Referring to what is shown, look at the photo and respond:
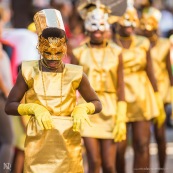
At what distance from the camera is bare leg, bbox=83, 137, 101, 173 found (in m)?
11.9

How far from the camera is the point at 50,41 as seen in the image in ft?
31.3

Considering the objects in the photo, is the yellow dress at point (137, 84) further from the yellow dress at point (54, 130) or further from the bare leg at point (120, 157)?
the yellow dress at point (54, 130)

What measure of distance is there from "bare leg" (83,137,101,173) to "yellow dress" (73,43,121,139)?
10 centimetres

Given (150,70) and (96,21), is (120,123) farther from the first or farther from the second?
(150,70)

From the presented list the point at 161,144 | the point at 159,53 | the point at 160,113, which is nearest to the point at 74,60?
the point at 160,113

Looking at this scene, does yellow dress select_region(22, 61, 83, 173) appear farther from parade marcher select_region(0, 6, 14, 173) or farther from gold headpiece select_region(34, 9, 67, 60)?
parade marcher select_region(0, 6, 14, 173)

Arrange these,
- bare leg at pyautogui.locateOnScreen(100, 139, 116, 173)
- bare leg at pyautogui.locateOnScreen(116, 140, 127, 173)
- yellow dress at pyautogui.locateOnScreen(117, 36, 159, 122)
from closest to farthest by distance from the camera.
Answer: bare leg at pyautogui.locateOnScreen(100, 139, 116, 173) < yellow dress at pyautogui.locateOnScreen(117, 36, 159, 122) < bare leg at pyautogui.locateOnScreen(116, 140, 127, 173)

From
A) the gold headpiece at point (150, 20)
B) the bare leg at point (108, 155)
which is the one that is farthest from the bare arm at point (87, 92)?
the gold headpiece at point (150, 20)

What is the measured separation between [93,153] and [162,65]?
3.66 meters

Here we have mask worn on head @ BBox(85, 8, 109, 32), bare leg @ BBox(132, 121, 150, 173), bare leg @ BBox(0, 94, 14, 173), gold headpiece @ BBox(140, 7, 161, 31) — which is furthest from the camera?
gold headpiece @ BBox(140, 7, 161, 31)

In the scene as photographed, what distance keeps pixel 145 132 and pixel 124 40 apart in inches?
42.9

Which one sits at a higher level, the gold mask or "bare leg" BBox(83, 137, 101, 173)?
the gold mask

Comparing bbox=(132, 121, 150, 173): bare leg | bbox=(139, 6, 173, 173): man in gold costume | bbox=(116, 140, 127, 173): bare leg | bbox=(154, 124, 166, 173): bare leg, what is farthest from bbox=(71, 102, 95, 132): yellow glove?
bbox=(139, 6, 173, 173): man in gold costume

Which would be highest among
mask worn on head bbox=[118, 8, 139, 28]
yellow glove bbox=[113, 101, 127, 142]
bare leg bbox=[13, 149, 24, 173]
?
mask worn on head bbox=[118, 8, 139, 28]
